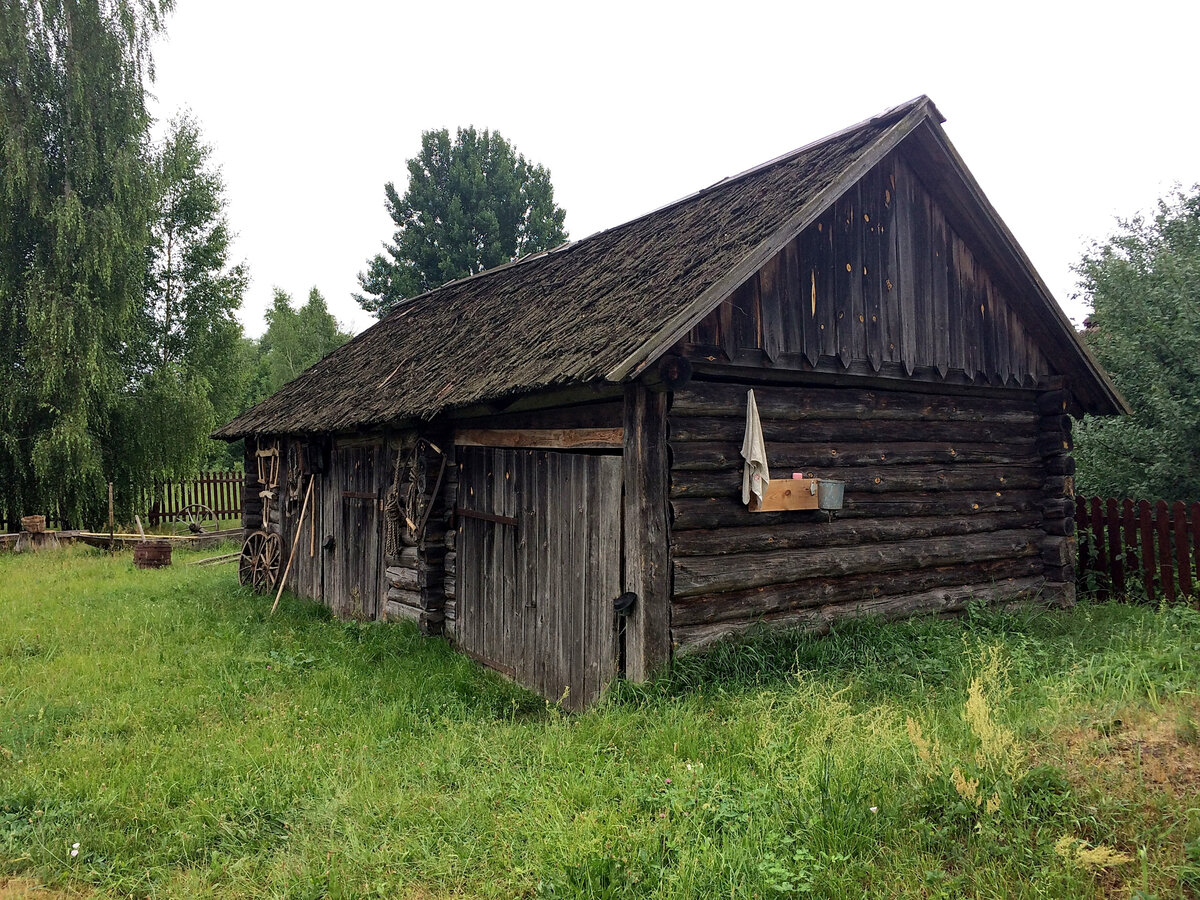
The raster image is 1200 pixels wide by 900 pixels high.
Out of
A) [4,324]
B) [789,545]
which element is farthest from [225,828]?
[4,324]

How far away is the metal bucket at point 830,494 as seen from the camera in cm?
627

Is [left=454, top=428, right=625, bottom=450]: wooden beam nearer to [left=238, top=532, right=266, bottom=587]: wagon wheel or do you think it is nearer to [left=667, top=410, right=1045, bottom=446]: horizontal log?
[left=667, top=410, right=1045, bottom=446]: horizontal log

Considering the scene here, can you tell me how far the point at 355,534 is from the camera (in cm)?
1007

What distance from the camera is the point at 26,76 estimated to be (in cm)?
1691

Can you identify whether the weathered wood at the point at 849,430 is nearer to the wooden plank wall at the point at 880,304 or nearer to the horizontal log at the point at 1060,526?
the wooden plank wall at the point at 880,304

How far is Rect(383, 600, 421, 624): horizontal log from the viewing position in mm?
8492

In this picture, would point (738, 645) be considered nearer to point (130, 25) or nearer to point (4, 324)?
point (4, 324)

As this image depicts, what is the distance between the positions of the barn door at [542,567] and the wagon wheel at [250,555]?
6529 millimetres

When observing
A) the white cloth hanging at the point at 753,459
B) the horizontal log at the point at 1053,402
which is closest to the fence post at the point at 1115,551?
the horizontal log at the point at 1053,402

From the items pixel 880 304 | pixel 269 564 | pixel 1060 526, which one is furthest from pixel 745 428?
pixel 269 564

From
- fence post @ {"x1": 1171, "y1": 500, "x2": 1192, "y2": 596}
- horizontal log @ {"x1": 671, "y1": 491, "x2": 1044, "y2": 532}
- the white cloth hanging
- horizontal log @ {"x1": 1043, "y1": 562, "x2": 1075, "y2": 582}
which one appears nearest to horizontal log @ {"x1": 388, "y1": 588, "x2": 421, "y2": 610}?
horizontal log @ {"x1": 671, "y1": 491, "x2": 1044, "y2": 532}

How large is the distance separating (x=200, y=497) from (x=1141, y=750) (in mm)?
24934

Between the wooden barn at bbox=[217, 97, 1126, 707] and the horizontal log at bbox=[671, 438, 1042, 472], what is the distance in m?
0.03

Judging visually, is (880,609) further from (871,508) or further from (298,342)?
(298,342)
